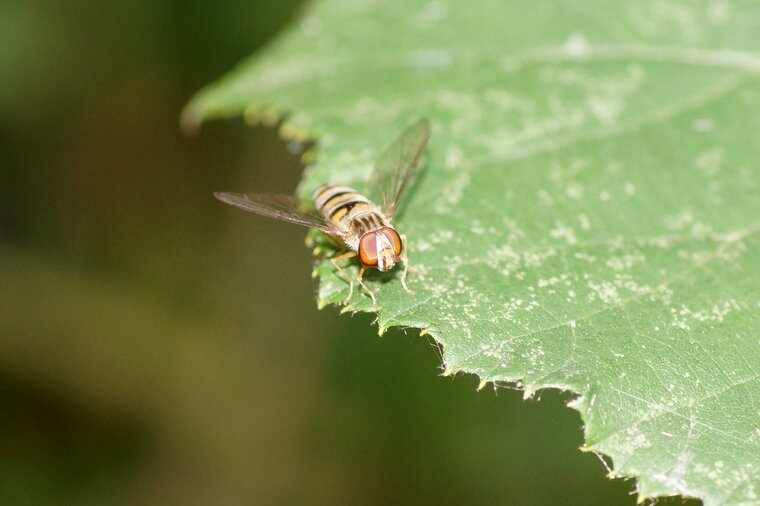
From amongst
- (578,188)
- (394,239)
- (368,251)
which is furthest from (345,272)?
(578,188)

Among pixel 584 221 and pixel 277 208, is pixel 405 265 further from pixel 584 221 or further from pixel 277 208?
pixel 584 221

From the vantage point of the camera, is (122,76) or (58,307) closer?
(58,307)

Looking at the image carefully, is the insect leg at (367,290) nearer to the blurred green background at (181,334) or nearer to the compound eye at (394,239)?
the compound eye at (394,239)

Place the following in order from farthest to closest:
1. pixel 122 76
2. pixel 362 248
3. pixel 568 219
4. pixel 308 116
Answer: pixel 122 76 → pixel 308 116 → pixel 568 219 → pixel 362 248

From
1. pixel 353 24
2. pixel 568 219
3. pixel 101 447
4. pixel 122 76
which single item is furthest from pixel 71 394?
pixel 568 219

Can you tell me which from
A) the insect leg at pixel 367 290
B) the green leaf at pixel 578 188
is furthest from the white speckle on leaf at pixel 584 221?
the insect leg at pixel 367 290

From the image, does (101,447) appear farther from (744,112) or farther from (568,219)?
(744,112)

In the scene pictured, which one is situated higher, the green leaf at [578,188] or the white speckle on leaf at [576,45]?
the white speckle on leaf at [576,45]
